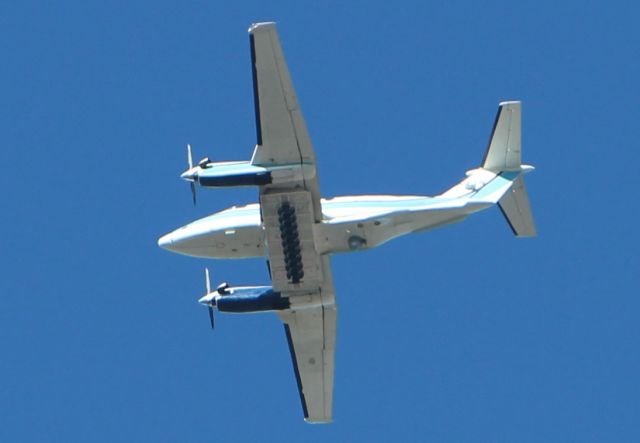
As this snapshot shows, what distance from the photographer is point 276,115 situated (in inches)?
1487

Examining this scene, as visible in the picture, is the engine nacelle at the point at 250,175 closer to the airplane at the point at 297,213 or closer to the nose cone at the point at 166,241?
the airplane at the point at 297,213

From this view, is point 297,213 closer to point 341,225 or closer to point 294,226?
point 294,226

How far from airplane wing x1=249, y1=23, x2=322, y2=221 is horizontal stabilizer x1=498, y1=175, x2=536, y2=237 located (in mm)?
6244

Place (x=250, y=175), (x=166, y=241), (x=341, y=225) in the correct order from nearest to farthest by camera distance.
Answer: (x=250, y=175) < (x=341, y=225) < (x=166, y=241)

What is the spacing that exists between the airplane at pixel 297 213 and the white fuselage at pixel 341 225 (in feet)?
0.10

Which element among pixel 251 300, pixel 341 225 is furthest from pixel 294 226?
pixel 251 300

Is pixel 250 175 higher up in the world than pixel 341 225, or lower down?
higher up

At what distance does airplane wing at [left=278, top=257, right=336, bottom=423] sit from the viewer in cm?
4194

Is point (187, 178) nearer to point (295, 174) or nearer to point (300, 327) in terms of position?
point (295, 174)

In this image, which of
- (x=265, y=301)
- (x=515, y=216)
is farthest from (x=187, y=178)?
(x=515, y=216)

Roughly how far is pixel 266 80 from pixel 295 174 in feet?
10.1

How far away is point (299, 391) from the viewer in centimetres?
4394

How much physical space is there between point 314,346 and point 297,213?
5.86m

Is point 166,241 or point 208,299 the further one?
point 208,299
